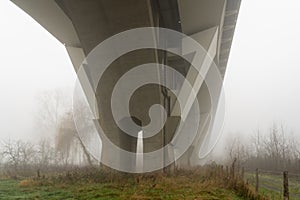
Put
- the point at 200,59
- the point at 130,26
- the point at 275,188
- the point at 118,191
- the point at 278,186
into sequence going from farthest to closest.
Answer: the point at 200,59 → the point at 278,186 → the point at 275,188 → the point at 130,26 → the point at 118,191

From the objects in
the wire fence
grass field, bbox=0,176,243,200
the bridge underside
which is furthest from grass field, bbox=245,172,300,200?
the bridge underside

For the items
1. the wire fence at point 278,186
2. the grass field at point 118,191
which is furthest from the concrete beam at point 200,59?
the grass field at point 118,191

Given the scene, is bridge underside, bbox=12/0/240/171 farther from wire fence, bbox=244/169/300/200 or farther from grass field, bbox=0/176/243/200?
wire fence, bbox=244/169/300/200

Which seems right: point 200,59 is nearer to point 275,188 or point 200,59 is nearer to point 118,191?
point 275,188

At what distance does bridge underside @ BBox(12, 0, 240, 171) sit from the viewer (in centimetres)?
816

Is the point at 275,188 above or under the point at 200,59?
under

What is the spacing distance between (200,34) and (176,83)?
15.0ft

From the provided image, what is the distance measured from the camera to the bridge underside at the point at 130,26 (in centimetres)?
816

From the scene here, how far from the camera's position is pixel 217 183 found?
8367mm

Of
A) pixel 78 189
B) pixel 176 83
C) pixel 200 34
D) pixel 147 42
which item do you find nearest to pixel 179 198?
pixel 78 189

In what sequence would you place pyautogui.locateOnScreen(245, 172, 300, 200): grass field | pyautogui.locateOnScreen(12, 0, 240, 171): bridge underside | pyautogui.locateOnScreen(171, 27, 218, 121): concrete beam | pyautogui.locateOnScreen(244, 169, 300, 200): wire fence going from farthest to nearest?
1. pyautogui.locateOnScreen(171, 27, 218, 121): concrete beam
2. pyautogui.locateOnScreen(245, 172, 300, 200): grass field
3. pyautogui.locateOnScreen(12, 0, 240, 171): bridge underside
4. pyautogui.locateOnScreen(244, 169, 300, 200): wire fence

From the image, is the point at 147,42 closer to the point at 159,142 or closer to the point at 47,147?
the point at 159,142

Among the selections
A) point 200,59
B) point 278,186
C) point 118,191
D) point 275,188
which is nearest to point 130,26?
point 118,191

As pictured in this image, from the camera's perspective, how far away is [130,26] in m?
8.38
